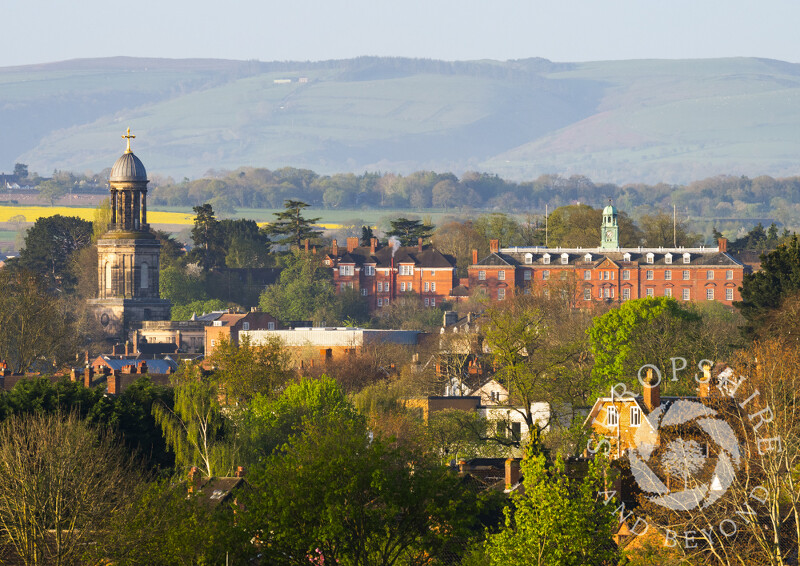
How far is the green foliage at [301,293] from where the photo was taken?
174750mm

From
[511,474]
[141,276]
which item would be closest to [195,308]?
[141,276]

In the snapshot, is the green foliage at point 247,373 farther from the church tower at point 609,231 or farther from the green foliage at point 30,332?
the church tower at point 609,231

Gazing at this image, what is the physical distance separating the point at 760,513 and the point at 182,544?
45.4 ft

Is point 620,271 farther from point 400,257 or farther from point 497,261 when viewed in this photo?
point 400,257

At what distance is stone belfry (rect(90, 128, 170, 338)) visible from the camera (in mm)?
160000

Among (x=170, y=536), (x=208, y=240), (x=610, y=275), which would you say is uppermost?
(x=208, y=240)

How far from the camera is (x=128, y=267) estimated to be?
163125mm

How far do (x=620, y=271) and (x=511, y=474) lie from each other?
130m

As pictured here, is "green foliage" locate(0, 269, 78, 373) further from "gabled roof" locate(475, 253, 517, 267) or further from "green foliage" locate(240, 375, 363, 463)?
"gabled roof" locate(475, 253, 517, 267)

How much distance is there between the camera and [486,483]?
53500mm

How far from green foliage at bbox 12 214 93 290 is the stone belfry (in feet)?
41.9

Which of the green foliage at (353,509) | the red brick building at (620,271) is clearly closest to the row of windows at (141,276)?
the red brick building at (620,271)

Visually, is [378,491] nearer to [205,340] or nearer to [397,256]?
[205,340]

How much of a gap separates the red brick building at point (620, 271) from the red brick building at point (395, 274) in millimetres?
4391
